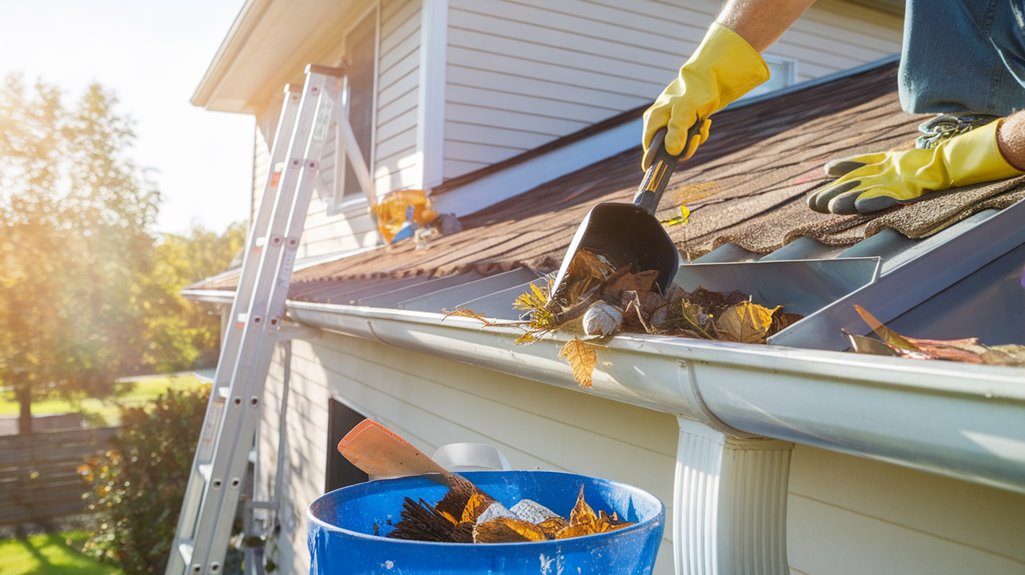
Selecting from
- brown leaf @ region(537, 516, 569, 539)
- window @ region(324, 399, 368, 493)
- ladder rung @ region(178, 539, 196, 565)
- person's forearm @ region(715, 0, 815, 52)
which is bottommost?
ladder rung @ region(178, 539, 196, 565)

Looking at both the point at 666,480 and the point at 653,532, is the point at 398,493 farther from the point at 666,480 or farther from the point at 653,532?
the point at 666,480

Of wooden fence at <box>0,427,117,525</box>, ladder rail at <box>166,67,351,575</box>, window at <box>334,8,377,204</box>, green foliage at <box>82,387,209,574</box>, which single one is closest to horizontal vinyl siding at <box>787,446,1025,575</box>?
ladder rail at <box>166,67,351,575</box>

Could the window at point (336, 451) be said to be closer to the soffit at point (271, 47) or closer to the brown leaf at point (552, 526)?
the soffit at point (271, 47)

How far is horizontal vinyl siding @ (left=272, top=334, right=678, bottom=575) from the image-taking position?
2270 mm

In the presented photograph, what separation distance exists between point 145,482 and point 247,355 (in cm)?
722

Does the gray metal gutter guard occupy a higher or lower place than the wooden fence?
higher

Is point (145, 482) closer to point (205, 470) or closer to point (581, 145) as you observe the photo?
point (205, 470)

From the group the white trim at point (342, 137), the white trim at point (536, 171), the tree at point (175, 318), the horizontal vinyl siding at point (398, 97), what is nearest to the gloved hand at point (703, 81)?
the white trim at point (536, 171)

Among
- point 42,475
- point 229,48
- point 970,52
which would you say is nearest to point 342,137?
point 229,48

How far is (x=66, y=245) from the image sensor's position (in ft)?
78.3

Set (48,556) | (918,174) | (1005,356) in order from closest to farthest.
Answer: (1005,356)
(918,174)
(48,556)

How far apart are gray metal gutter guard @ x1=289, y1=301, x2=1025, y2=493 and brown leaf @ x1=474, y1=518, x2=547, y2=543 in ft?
1.32

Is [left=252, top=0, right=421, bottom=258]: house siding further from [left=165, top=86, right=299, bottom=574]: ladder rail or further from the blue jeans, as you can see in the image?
the blue jeans

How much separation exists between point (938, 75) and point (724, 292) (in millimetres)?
1072
